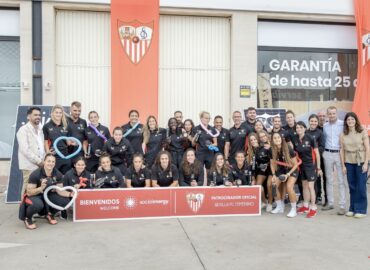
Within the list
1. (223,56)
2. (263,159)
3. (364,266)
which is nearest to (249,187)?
(263,159)

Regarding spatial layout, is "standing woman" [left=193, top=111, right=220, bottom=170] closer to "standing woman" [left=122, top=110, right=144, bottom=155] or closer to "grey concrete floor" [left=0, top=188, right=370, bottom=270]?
"standing woman" [left=122, top=110, right=144, bottom=155]

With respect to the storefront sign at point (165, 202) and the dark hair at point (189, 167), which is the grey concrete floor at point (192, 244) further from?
the dark hair at point (189, 167)

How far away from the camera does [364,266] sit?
421 cm

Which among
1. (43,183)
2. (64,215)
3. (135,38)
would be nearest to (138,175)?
(64,215)

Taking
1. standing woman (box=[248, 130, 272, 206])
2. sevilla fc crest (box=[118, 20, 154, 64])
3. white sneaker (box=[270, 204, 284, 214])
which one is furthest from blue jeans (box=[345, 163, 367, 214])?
sevilla fc crest (box=[118, 20, 154, 64])

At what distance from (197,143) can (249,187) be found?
5.44 ft

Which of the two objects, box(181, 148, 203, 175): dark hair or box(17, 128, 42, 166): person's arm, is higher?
box(17, 128, 42, 166): person's arm

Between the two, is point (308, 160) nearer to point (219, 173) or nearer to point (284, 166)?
point (284, 166)

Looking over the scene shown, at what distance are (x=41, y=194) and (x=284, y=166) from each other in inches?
159

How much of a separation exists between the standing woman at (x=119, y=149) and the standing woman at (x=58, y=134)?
0.73 metres

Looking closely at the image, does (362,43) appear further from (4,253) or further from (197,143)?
(4,253)

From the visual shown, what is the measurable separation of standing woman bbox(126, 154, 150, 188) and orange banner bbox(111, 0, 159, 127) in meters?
3.69

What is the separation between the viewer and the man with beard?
6.38 m

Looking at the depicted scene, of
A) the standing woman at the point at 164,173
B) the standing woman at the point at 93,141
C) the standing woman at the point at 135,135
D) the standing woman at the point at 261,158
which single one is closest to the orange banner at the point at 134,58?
the standing woman at the point at 135,135
